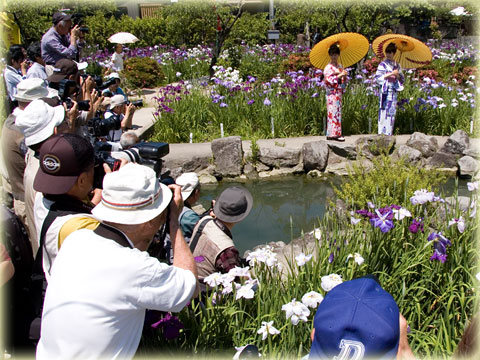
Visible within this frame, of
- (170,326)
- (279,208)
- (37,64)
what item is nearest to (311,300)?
(170,326)

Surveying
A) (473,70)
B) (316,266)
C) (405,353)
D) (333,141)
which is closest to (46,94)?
(316,266)

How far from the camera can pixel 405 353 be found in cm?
131

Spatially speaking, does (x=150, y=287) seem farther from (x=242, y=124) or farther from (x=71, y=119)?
(x=242, y=124)

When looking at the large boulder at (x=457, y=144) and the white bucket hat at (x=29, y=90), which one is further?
the large boulder at (x=457, y=144)

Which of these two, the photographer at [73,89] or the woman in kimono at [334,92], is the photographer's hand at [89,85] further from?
the woman in kimono at [334,92]

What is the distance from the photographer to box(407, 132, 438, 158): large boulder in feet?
18.9

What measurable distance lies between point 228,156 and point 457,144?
287cm

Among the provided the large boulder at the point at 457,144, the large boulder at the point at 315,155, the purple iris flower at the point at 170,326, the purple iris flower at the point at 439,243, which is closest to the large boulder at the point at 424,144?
the large boulder at the point at 457,144

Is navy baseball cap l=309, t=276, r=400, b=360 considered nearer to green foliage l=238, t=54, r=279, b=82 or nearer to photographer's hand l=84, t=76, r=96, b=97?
photographer's hand l=84, t=76, r=96, b=97

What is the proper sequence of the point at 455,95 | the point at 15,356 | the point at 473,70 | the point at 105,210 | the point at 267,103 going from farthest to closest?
1. the point at 473,70
2. the point at 455,95
3. the point at 267,103
4. the point at 15,356
5. the point at 105,210

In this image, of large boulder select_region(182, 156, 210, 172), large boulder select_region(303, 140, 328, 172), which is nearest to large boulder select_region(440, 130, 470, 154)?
large boulder select_region(303, 140, 328, 172)

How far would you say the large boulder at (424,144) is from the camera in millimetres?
5754

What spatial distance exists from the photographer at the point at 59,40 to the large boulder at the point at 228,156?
2014 millimetres

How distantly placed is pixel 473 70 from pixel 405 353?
32.9ft
